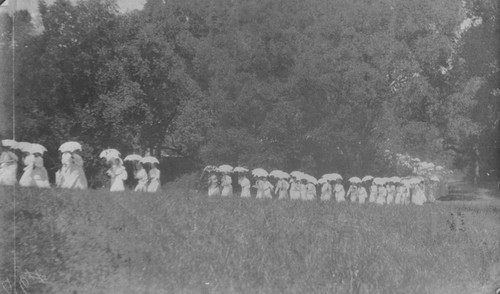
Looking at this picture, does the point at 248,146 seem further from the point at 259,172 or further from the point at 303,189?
the point at 303,189

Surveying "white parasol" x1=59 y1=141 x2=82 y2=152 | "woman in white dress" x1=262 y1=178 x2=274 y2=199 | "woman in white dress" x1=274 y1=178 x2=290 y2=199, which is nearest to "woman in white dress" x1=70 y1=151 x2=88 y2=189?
"white parasol" x1=59 y1=141 x2=82 y2=152

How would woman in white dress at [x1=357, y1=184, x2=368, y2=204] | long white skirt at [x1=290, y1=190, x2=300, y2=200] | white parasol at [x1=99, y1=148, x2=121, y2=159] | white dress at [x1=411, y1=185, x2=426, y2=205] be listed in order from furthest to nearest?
woman in white dress at [x1=357, y1=184, x2=368, y2=204], white dress at [x1=411, y1=185, x2=426, y2=205], long white skirt at [x1=290, y1=190, x2=300, y2=200], white parasol at [x1=99, y1=148, x2=121, y2=159]

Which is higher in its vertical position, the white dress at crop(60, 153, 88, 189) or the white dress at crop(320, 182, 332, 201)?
the white dress at crop(60, 153, 88, 189)

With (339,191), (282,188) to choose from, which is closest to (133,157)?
(282,188)

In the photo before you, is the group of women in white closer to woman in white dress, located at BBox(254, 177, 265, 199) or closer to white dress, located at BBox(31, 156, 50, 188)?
white dress, located at BBox(31, 156, 50, 188)

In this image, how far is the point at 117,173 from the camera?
8656mm

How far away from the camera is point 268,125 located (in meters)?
9.96

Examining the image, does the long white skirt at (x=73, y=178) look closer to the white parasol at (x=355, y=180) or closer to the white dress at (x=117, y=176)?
the white dress at (x=117, y=176)

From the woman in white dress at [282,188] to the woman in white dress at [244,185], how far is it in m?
1.03

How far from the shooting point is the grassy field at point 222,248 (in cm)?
532

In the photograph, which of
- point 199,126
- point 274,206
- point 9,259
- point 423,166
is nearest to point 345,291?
point 274,206

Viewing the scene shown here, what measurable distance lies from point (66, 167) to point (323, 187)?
22.4 feet

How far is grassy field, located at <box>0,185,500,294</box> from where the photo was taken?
17.5 ft

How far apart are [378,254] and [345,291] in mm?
1339
